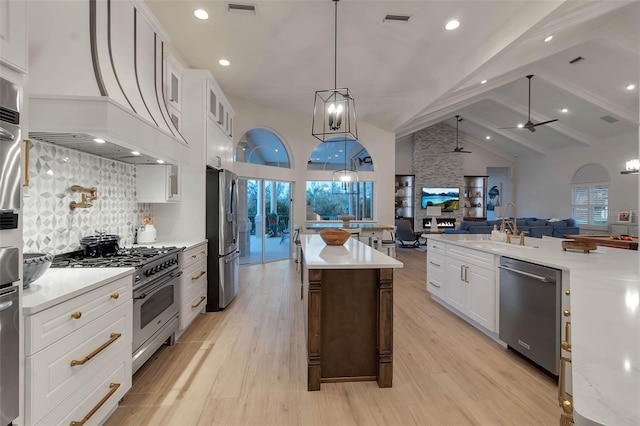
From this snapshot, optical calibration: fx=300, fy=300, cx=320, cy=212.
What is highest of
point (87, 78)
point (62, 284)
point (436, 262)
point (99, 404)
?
point (87, 78)

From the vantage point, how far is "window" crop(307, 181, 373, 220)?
26.8ft

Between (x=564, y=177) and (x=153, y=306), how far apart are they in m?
13.0

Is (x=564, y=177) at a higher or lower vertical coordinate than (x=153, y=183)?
higher

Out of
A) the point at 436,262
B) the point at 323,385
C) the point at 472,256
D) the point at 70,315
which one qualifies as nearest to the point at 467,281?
the point at 472,256

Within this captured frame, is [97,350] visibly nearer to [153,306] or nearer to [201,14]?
[153,306]

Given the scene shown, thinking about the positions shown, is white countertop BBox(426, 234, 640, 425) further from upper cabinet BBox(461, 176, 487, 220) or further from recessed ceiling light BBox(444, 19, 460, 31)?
upper cabinet BBox(461, 176, 487, 220)

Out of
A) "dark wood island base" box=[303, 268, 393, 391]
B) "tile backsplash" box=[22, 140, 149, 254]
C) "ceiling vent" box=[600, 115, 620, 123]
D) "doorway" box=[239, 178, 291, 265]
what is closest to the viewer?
"tile backsplash" box=[22, 140, 149, 254]

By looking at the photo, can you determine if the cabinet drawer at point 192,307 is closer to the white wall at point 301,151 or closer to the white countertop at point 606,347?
the white countertop at point 606,347

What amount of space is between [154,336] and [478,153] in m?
13.7

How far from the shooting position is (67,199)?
2314mm

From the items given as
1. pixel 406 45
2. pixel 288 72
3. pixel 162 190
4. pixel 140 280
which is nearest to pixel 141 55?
pixel 162 190

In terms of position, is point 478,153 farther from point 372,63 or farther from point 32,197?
point 32,197

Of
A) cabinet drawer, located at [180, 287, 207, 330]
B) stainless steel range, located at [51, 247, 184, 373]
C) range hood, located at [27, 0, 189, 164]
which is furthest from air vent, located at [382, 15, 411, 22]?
cabinet drawer, located at [180, 287, 207, 330]

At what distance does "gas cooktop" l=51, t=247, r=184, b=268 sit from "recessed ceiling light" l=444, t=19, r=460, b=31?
4.13 meters
